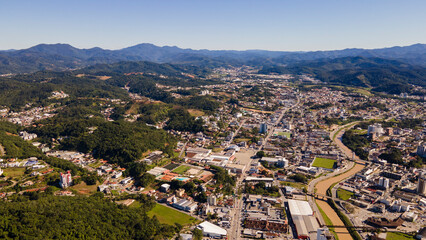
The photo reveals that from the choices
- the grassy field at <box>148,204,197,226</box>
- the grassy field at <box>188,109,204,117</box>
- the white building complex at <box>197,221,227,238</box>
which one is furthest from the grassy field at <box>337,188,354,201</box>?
the grassy field at <box>188,109,204,117</box>

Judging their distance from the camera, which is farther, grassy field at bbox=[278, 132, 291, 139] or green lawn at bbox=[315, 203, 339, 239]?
grassy field at bbox=[278, 132, 291, 139]

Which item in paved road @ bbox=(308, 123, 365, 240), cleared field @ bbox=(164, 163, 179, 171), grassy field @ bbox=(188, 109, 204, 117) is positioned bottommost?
paved road @ bbox=(308, 123, 365, 240)

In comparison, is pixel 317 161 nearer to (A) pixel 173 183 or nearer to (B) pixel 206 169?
(B) pixel 206 169

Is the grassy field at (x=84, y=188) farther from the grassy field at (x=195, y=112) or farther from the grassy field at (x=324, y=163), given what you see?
the grassy field at (x=195, y=112)

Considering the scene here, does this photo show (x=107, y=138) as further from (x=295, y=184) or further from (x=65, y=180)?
(x=295, y=184)

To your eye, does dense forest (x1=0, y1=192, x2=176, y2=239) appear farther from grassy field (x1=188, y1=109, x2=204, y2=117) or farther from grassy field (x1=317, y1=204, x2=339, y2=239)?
grassy field (x1=188, y1=109, x2=204, y2=117)

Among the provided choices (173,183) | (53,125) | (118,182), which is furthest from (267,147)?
(53,125)
